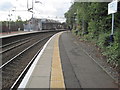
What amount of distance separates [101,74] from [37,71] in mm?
2406

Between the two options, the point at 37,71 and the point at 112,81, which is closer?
the point at 112,81

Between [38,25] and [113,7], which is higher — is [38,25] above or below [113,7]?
above

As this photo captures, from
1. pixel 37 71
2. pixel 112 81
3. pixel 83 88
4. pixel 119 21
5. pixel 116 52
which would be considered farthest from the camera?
pixel 119 21

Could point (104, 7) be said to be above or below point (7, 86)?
above

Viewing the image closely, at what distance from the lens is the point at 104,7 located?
15.1 meters

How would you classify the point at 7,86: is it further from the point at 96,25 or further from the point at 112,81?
the point at 96,25

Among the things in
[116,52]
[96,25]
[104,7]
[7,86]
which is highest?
[104,7]

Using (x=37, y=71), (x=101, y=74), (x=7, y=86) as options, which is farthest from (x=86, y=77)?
(x=7, y=86)

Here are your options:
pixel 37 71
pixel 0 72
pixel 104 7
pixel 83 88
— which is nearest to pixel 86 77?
pixel 83 88

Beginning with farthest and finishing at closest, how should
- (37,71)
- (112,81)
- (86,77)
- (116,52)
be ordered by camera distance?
(116,52) → (37,71) → (86,77) → (112,81)

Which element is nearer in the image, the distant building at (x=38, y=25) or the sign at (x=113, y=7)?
the sign at (x=113, y=7)

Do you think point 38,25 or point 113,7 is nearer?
point 113,7

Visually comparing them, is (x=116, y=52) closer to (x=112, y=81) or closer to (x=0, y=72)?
(x=112, y=81)

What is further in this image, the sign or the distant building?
the distant building
